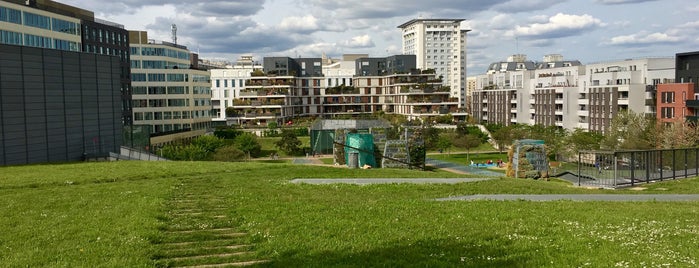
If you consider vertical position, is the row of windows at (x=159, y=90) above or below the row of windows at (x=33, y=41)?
below

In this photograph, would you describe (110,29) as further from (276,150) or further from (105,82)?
(105,82)

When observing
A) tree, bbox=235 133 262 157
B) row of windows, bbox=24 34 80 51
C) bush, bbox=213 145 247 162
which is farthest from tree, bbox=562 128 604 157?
row of windows, bbox=24 34 80 51

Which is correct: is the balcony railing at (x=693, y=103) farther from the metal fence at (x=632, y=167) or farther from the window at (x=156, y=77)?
the window at (x=156, y=77)

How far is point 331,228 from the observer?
50.5 feet

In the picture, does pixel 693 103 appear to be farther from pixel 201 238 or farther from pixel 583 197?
pixel 201 238

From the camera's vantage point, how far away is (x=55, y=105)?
42.2 meters

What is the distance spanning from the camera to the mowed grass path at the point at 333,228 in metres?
12.3

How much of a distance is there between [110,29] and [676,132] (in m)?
81.6

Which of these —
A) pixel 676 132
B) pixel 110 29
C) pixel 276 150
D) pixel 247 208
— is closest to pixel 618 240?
pixel 247 208

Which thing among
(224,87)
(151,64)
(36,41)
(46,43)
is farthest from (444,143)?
(224,87)

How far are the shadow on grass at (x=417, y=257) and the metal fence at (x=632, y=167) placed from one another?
18.7 metres

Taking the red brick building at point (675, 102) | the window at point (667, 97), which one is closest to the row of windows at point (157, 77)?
the red brick building at point (675, 102)

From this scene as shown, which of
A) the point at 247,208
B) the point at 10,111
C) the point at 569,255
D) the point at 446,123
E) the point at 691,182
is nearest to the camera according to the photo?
the point at 569,255

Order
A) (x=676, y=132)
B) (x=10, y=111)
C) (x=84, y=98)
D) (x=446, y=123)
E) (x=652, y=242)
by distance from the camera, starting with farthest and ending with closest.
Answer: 1. (x=446, y=123)
2. (x=676, y=132)
3. (x=84, y=98)
4. (x=10, y=111)
5. (x=652, y=242)
